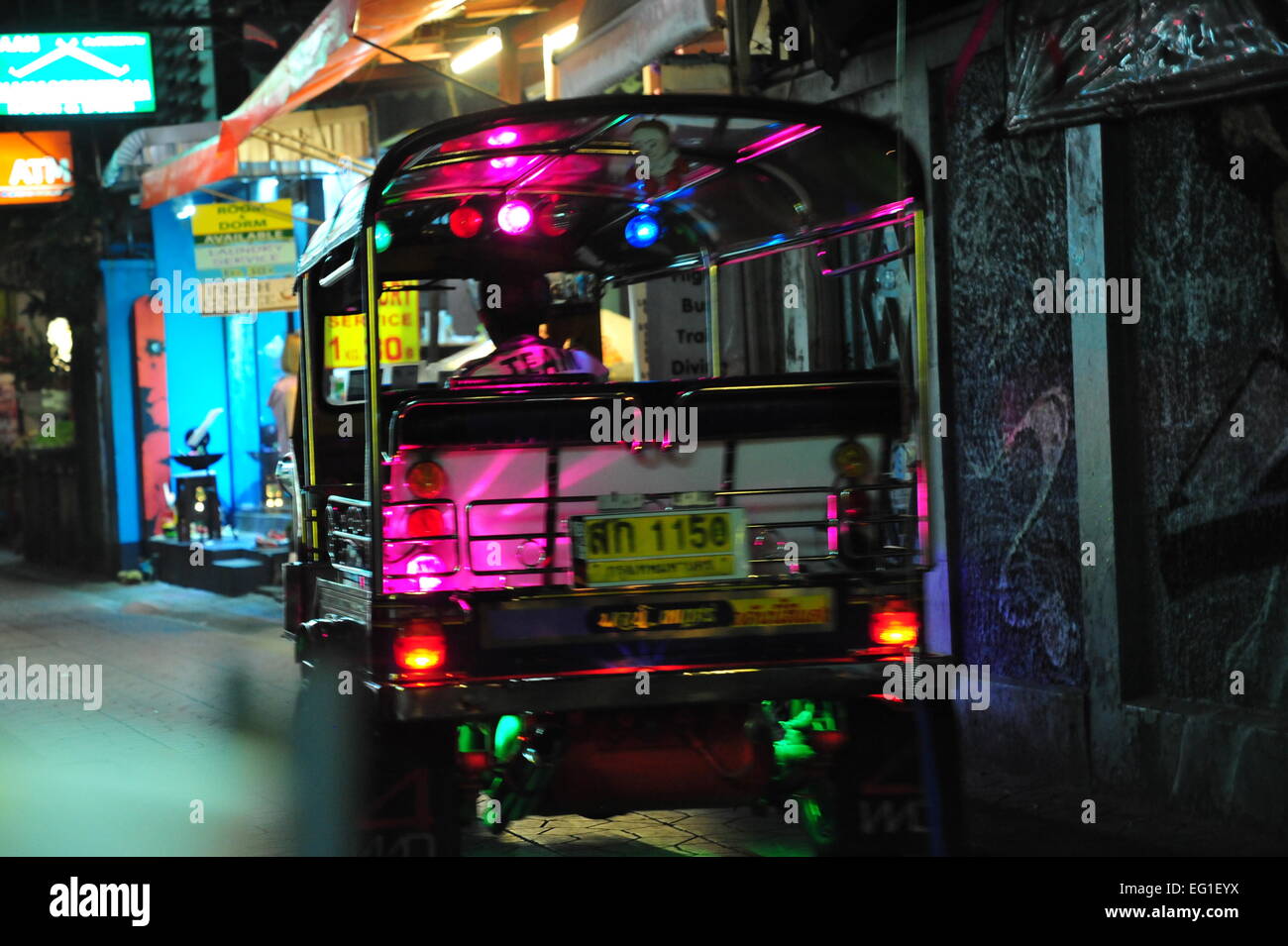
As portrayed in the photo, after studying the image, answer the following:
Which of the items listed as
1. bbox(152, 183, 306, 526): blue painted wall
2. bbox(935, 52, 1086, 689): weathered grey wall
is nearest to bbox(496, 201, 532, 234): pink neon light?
bbox(935, 52, 1086, 689): weathered grey wall

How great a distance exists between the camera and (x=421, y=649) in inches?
196

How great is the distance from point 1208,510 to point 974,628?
160 centimetres

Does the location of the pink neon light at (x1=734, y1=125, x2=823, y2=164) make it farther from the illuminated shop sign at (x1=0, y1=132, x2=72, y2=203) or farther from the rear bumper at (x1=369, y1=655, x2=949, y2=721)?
the illuminated shop sign at (x1=0, y1=132, x2=72, y2=203)

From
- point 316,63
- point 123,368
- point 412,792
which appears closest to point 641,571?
point 412,792

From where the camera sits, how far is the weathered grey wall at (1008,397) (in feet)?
24.1

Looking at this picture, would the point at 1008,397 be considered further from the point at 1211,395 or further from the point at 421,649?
the point at 421,649

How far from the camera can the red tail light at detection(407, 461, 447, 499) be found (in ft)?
16.9

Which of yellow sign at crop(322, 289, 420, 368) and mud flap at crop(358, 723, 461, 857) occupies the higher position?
yellow sign at crop(322, 289, 420, 368)

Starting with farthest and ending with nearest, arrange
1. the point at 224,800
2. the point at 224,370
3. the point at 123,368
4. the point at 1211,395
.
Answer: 1. the point at 123,368
2. the point at 224,370
3. the point at 224,800
4. the point at 1211,395

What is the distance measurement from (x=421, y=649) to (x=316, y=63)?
257 inches

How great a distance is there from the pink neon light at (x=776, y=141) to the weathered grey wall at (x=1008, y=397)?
1.67m

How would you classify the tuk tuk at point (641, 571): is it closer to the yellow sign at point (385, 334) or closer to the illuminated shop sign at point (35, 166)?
the yellow sign at point (385, 334)
